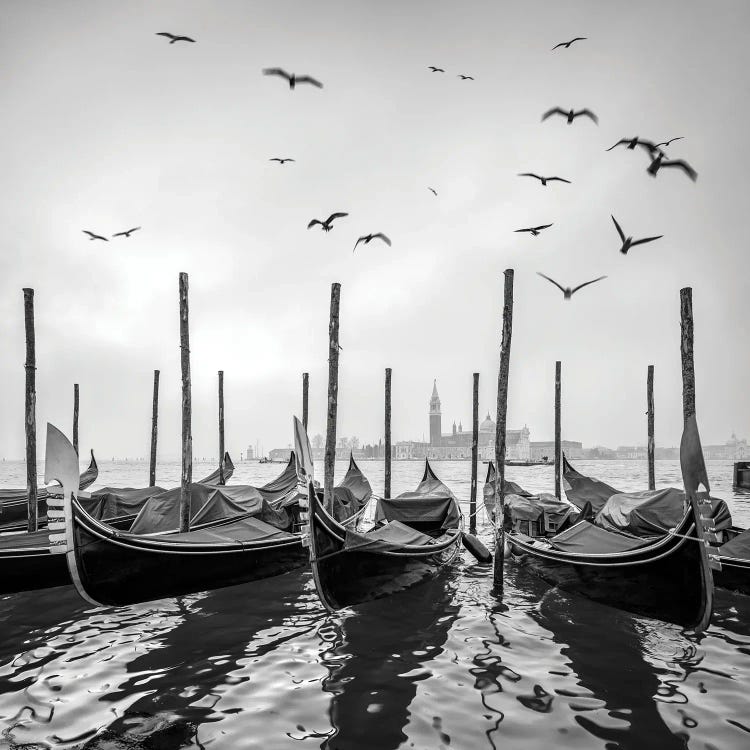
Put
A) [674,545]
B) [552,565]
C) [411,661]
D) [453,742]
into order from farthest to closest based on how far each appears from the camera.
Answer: [552,565], [674,545], [411,661], [453,742]

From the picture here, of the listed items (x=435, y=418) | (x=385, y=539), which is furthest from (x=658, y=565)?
(x=435, y=418)

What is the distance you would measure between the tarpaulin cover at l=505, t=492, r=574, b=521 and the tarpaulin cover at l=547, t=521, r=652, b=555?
11.5 feet

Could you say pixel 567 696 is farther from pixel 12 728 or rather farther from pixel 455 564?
pixel 455 564

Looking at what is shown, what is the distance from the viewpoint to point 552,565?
7.02 m

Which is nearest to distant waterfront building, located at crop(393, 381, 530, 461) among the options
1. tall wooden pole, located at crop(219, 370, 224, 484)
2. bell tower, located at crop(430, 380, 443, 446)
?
bell tower, located at crop(430, 380, 443, 446)

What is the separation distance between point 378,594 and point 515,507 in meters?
5.66

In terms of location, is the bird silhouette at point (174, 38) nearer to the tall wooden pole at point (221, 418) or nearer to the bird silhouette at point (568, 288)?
the bird silhouette at point (568, 288)

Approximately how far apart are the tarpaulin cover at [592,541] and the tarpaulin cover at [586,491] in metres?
4.87

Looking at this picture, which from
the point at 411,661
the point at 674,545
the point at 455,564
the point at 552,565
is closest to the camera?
the point at 411,661

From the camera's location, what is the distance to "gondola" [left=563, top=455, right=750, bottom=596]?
6.37m

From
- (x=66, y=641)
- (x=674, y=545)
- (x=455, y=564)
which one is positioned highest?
(x=674, y=545)

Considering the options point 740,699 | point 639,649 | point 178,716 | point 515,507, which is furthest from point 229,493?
point 740,699

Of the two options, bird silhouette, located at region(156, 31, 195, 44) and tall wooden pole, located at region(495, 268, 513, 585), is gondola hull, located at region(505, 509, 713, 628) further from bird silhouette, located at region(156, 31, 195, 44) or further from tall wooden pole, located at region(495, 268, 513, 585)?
bird silhouette, located at region(156, 31, 195, 44)

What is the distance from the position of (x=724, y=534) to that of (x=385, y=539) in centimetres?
547
